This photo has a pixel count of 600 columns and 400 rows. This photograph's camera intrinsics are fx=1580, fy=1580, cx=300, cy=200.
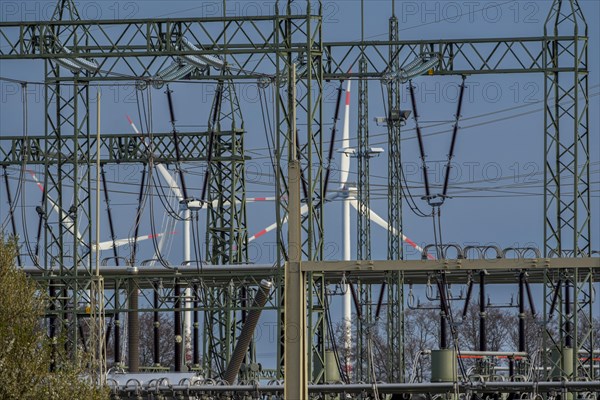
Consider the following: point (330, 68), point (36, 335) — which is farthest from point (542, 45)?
point (36, 335)

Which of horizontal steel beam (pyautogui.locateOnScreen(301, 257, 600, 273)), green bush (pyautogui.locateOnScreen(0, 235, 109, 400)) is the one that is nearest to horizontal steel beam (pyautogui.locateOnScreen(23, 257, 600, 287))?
horizontal steel beam (pyautogui.locateOnScreen(301, 257, 600, 273))

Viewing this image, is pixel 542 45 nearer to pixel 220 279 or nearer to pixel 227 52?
pixel 227 52

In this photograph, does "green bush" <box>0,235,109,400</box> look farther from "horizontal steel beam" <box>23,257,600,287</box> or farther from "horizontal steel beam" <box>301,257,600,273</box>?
"horizontal steel beam" <box>301,257,600,273</box>

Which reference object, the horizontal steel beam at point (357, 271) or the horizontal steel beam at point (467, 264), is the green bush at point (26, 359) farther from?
the horizontal steel beam at point (467, 264)

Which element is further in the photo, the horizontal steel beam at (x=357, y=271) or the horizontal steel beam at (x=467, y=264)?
the horizontal steel beam at (x=357, y=271)

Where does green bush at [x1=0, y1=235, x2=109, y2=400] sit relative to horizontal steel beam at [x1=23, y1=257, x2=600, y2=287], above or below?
below

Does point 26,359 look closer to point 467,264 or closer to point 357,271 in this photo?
point 357,271

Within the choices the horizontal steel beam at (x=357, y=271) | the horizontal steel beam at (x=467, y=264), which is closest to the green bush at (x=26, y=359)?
the horizontal steel beam at (x=357, y=271)

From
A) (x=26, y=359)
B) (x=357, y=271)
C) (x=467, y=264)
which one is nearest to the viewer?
(x=467, y=264)

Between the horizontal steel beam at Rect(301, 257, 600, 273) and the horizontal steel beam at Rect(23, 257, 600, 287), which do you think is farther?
the horizontal steel beam at Rect(23, 257, 600, 287)

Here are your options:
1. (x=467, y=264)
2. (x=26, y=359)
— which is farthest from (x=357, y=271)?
(x=26, y=359)

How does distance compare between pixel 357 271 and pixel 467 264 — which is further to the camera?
pixel 357 271

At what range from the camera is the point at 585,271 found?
3666cm

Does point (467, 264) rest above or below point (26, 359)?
above
